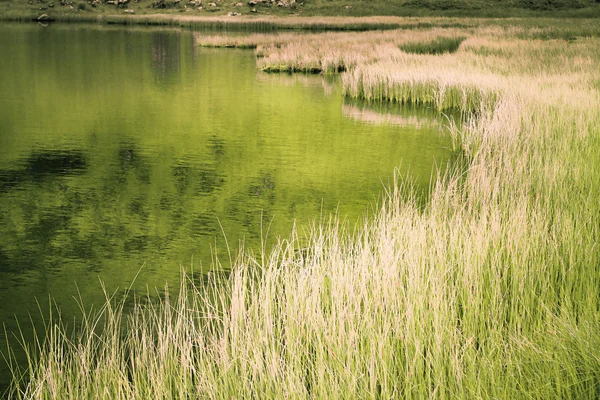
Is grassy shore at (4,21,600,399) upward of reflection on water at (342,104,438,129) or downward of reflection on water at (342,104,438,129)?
upward

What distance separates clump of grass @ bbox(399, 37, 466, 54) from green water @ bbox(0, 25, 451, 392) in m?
7.84

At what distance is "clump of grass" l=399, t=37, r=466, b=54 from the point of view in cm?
2639

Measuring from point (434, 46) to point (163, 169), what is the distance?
19.6 meters

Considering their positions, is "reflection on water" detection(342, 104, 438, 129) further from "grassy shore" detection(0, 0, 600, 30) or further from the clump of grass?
"grassy shore" detection(0, 0, 600, 30)

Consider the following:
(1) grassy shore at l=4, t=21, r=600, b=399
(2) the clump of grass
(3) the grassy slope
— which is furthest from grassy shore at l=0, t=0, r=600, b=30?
(1) grassy shore at l=4, t=21, r=600, b=399

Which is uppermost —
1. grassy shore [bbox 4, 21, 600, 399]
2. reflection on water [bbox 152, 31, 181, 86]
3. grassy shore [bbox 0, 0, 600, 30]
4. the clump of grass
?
grassy shore [bbox 0, 0, 600, 30]

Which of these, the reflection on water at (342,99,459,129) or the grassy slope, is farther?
the grassy slope

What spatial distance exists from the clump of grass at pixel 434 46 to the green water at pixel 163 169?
7.84m

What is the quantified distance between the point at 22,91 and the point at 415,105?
371 inches

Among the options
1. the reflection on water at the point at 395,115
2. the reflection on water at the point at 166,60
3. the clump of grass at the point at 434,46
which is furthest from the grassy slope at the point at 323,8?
the reflection on water at the point at 395,115

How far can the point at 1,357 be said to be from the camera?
4398 millimetres

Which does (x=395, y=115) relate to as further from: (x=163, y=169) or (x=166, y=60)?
(x=166, y=60)

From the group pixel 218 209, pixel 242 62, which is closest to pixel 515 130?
pixel 218 209

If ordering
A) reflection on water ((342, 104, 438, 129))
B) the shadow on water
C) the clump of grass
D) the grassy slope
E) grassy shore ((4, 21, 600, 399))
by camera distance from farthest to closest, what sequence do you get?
1. the grassy slope
2. the clump of grass
3. reflection on water ((342, 104, 438, 129))
4. the shadow on water
5. grassy shore ((4, 21, 600, 399))
